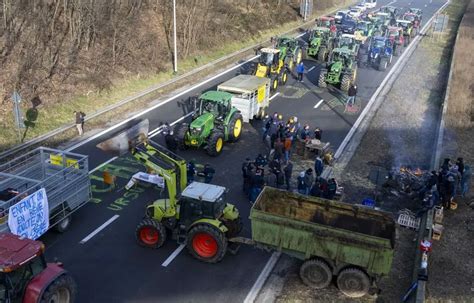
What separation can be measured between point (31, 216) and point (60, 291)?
315cm

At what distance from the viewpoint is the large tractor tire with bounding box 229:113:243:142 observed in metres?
21.5

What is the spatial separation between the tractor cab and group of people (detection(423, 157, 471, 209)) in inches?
276

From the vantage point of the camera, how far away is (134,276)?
1316cm

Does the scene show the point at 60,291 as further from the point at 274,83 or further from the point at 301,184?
the point at 274,83

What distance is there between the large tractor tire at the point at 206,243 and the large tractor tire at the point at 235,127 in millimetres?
8438

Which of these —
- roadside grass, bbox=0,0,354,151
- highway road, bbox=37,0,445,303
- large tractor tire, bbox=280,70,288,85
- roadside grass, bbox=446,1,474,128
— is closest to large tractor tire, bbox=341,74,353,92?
large tractor tire, bbox=280,70,288,85

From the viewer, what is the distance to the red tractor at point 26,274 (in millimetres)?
9711

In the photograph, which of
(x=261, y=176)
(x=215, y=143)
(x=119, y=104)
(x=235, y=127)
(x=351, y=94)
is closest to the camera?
(x=261, y=176)

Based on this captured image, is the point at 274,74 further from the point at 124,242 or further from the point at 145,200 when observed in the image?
the point at 124,242

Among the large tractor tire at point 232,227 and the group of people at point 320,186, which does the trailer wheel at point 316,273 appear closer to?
the large tractor tire at point 232,227

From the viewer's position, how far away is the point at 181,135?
2067 centimetres

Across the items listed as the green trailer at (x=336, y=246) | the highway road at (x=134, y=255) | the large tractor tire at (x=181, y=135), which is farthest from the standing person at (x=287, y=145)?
the green trailer at (x=336, y=246)

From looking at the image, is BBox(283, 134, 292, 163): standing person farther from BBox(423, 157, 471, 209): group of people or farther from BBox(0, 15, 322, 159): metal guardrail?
BBox(0, 15, 322, 159): metal guardrail

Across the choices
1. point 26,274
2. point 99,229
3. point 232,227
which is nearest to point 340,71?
point 232,227
